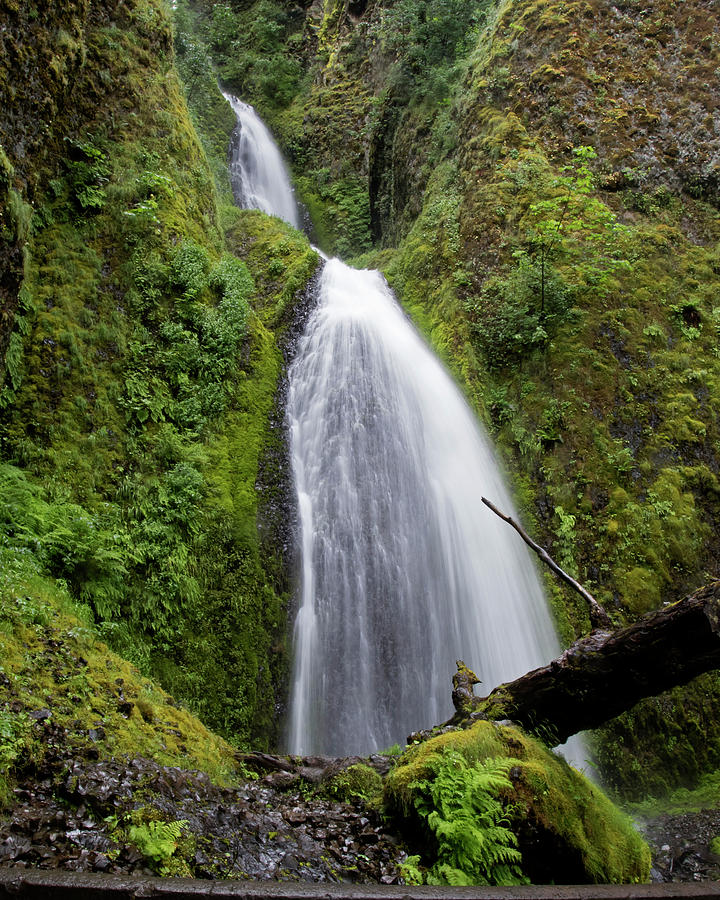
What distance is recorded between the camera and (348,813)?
374 cm

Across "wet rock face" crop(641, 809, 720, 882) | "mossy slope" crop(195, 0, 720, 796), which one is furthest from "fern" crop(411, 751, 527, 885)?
"mossy slope" crop(195, 0, 720, 796)

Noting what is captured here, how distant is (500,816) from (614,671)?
1185 mm

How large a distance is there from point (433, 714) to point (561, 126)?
40.1 feet

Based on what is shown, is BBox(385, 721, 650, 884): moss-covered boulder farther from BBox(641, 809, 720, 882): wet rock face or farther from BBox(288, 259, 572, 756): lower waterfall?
BBox(288, 259, 572, 756): lower waterfall

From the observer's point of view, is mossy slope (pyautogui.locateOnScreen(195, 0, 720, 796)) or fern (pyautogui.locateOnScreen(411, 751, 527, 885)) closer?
fern (pyautogui.locateOnScreen(411, 751, 527, 885))

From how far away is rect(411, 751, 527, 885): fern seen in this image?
3049 millimetres

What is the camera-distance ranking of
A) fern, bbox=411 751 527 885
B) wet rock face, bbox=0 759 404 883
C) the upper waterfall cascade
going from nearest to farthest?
wet rock face, bbox=0 759 404 883 < fern, bbox=411 751 527 885 < the upper waterfall cascade

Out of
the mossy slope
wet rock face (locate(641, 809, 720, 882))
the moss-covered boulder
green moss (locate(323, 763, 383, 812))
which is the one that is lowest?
wet rock face (locate(641, 809, 720, 882))

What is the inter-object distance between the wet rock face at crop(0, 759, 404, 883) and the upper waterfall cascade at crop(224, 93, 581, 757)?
299cm

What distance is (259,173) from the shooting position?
1944 centimetres

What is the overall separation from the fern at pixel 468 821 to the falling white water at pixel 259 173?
17.3 metres

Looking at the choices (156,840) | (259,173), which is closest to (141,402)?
(156,840)

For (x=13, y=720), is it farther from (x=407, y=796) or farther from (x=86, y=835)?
(x=407, y=796)

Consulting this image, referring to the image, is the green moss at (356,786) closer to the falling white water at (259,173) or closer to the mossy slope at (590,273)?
the mossy slope at (590,273)
